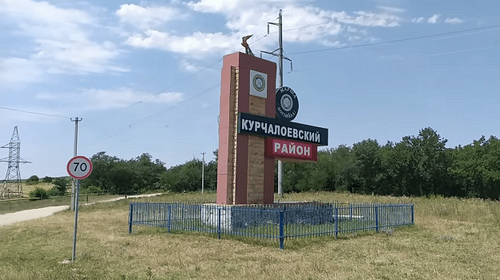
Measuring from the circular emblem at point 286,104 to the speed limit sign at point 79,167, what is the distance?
10.0 m

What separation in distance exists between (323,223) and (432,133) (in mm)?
62900

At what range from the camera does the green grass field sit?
30.9 feet

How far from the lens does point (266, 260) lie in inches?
430

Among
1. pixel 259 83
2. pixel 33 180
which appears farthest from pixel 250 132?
pixel 33 180

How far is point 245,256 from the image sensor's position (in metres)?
11.4

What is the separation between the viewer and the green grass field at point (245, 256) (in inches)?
371

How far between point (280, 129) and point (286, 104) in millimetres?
1751

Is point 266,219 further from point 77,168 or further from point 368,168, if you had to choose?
point 368,168

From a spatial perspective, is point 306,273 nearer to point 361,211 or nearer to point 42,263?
point 42,263

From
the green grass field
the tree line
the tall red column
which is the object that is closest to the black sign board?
the tall red column

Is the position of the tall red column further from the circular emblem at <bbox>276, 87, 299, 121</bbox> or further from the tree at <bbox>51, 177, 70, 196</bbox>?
the tree at <bbox>51, 177, 70, 196</bbox>

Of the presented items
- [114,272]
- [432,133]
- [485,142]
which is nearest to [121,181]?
[432,133]

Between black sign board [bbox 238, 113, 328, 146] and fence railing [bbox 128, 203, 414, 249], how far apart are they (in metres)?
3.20

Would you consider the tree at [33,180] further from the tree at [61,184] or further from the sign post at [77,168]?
the sign post at [77,168]
